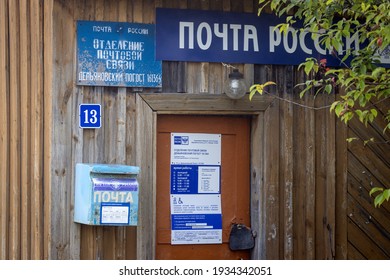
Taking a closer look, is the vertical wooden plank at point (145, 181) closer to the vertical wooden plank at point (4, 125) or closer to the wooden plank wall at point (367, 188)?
the vertical wooden plank at point (4, 125)

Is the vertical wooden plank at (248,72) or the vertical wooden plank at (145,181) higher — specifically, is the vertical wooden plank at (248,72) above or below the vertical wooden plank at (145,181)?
above

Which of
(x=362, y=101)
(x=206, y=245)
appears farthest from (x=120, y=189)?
(x=362, y=101)

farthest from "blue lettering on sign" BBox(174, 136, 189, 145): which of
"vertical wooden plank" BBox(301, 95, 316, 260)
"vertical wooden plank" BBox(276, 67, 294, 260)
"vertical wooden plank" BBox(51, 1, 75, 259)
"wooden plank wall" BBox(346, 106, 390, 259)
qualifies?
"wooden plank wall" BBox(346, 106, 390, 259)

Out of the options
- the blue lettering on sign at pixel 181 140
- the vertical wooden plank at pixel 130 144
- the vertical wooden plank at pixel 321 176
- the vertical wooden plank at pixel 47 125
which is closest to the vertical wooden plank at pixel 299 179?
the vertical wooden plank at pixel 321 176

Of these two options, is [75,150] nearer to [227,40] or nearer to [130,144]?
[130,144]

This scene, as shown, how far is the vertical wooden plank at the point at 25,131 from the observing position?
9.03 metres

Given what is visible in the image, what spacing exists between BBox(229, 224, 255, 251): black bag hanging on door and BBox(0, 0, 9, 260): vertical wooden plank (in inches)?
94.2

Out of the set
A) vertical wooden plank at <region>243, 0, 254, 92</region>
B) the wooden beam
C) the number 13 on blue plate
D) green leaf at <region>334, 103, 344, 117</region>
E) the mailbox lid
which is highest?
vertical wooden plank at <region>243, 0, 254, 92</region>

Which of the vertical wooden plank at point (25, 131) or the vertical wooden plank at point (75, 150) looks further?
the vertical wooden plank at point (25, 131)

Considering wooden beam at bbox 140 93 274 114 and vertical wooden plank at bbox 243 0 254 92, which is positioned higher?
vertical wooden plank at bbox 243 0 254 92

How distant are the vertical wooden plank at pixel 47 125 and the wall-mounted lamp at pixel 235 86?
69.9 inches

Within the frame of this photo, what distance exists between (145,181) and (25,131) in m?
1.37

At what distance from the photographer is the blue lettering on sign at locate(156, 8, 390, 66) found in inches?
349

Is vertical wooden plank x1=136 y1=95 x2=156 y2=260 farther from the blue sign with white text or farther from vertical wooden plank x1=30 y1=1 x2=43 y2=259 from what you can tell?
vertical wooden plank x1=30 y1=1 x2=43 y2=259
